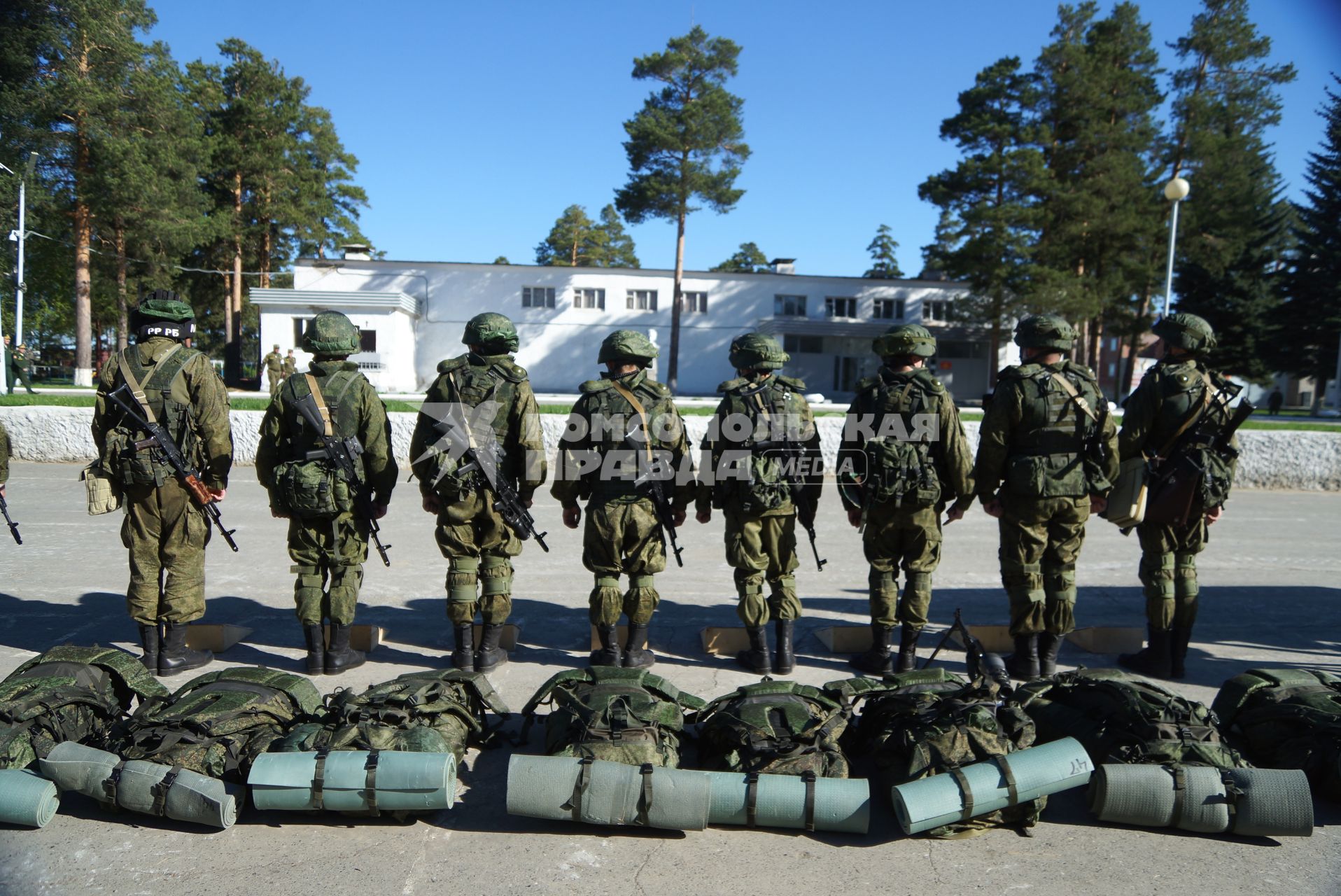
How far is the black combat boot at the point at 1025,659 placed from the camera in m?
5.12

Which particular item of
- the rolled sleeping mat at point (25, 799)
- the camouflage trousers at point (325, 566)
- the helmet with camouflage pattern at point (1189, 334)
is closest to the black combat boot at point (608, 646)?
the camouflage trousers at point (325, 566)


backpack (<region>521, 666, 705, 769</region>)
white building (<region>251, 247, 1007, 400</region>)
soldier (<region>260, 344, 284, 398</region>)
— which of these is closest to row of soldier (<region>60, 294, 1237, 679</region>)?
backpack (<region>521, 666, 705, 769</region>)

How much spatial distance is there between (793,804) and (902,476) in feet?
7.18

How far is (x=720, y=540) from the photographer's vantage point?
923 cm

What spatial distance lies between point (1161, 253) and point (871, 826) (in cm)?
3853

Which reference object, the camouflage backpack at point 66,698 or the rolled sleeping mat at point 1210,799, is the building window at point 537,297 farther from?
the rolled sleeping mat at point 1210,799

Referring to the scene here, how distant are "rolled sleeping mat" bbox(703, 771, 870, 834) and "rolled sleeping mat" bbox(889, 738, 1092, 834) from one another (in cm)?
17

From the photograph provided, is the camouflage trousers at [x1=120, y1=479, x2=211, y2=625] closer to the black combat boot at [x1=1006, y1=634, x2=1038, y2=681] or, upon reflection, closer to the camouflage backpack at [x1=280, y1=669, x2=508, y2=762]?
the camouflage backpack at [x1=280, y1=669, x2=508, y2=762]

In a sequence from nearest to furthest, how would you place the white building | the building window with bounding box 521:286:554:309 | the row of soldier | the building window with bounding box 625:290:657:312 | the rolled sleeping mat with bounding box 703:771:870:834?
1. the rolled sleeping mat with bounding box 703:771:870:834
2. the row of soldier
3. the white building
4. the building window with bounding box 521:286:554:309
5. the building window with bounding box 625:290:657:312

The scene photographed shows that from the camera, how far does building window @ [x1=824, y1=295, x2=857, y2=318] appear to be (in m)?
43.8

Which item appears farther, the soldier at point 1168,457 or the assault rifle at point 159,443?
the soldier at point 1168,457

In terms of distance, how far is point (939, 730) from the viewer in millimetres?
3467

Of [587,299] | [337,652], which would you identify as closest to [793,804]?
[337,652]

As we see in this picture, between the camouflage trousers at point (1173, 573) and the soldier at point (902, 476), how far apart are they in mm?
1211
